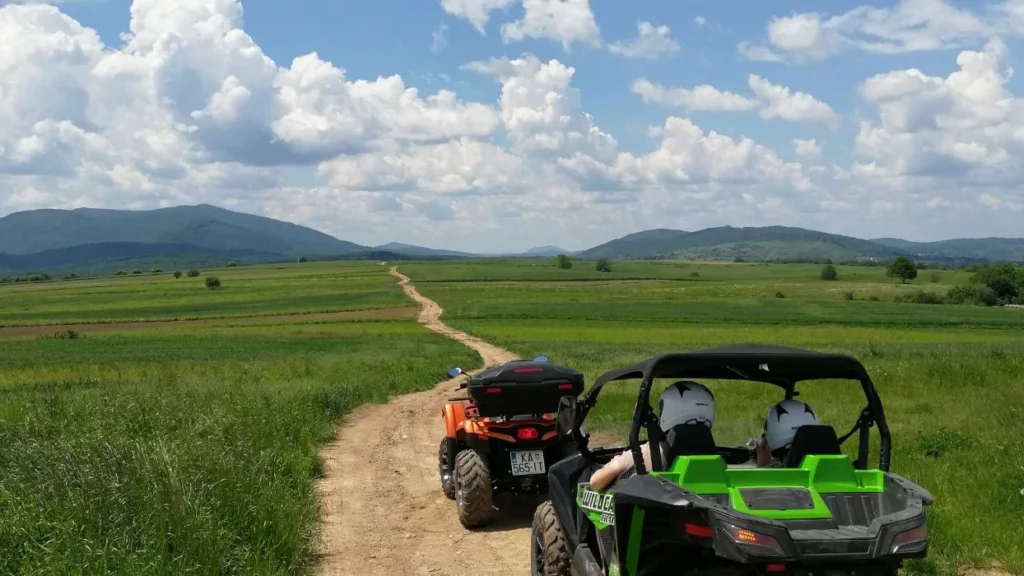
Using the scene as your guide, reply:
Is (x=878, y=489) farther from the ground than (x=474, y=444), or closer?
farther from the ground

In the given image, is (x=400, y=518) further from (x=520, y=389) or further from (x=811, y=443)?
(x=811, y=443)

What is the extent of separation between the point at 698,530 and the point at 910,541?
1.02 m

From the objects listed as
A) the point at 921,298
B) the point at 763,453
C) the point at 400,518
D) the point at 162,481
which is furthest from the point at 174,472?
the point at 921,298

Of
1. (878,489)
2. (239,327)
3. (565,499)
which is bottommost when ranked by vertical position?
(239,327)

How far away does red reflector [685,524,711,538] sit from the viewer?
387cm

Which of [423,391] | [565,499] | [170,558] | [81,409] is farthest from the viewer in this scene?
[423,391]

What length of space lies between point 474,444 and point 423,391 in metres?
13.0

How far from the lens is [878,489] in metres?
4.29

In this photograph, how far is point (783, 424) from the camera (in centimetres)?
475

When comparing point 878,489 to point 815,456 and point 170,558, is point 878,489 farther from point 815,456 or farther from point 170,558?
point 170,558

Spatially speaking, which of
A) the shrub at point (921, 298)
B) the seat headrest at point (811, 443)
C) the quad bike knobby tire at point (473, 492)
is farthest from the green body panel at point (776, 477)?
the shrub at point (921, 298)

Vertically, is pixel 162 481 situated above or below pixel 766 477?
below

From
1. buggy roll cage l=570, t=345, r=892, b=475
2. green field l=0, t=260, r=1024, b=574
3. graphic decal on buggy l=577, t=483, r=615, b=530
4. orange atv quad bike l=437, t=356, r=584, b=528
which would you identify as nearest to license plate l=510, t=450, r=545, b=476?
orange atv quad bike l=437, t=356, r=584, b=528

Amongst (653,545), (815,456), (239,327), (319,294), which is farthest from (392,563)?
(319,294)
